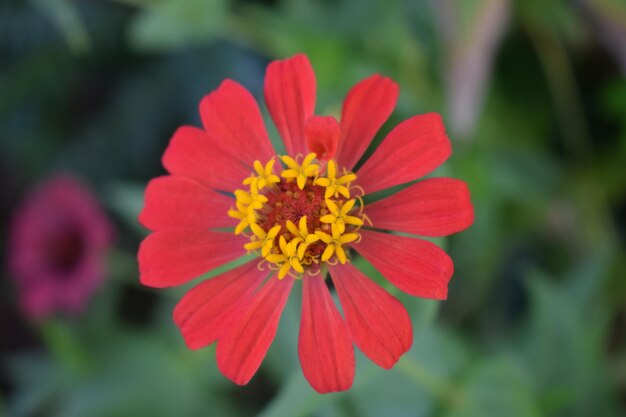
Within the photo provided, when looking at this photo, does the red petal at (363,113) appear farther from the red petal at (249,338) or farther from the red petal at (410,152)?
the red petal at (249,338)

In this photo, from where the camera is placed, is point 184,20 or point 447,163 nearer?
point 447,163

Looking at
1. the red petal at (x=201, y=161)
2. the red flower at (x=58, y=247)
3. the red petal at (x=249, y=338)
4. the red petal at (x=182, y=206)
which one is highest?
the red petal at (x=201, y=161)

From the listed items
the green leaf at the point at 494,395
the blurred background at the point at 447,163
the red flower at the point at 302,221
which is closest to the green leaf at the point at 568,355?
the blurred background at the point at 447,163

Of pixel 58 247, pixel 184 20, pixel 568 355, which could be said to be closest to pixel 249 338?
pixel 568 355

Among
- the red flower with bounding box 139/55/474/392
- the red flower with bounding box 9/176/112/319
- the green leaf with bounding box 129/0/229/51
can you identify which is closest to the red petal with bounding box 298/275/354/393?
the red flower with bounding box 139/55/474/392

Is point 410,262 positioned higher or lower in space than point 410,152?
lower

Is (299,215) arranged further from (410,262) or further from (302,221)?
(410,262)

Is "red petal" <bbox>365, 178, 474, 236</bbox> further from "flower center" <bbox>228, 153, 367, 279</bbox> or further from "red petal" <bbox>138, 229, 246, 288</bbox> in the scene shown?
"red petal" <bbox>138, 229, 246, 288</bbox>
